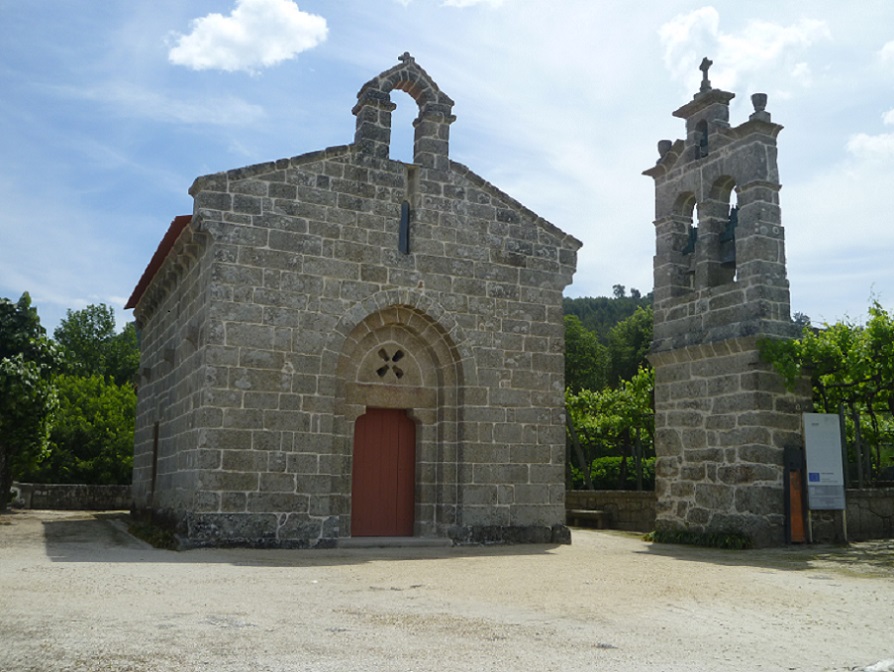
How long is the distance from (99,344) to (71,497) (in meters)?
27.0

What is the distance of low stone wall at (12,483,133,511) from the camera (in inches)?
774

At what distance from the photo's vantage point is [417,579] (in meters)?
7.87

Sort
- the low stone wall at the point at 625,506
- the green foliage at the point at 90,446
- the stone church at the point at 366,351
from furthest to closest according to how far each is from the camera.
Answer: the green foliage at the point at 90,446 < the low stone wall at the point at 625,506 < the stone church at the point at 366,351

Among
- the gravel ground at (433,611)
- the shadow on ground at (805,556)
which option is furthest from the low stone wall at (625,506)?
the gravel ground at (433,611)

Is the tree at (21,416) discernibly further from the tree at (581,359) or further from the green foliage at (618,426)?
the tree at (581,359)

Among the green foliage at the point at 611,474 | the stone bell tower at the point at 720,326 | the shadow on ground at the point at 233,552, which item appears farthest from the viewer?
the green foliage at the point at 611,474

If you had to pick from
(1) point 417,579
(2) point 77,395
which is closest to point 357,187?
(1) point 417,579

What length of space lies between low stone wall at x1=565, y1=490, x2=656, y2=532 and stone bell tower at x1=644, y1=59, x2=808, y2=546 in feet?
9.54

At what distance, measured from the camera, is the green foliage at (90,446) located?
76.6ft

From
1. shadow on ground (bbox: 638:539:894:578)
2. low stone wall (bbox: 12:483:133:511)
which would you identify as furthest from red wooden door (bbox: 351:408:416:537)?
low stone wall (bbox: 12:483:133:511)

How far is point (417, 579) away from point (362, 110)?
23.0 ft

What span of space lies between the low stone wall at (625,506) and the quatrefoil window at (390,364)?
248 inches

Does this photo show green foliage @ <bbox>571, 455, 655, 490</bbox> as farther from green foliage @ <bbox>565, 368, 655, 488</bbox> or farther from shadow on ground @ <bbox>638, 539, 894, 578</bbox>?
shadow on ground @ <bbox>638, 539, 894, 578</bbox>

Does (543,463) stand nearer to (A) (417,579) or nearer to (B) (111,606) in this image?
(A) (417,579)
